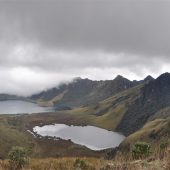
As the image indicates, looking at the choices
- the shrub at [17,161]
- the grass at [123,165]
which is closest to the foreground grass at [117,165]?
the grass at [123,165]

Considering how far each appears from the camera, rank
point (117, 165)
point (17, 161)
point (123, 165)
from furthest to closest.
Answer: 1. point (17, 161)
2. point (123, 165)
3. point (117, 165)

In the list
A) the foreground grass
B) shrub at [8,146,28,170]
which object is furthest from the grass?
shrub at [8,146,28,170]

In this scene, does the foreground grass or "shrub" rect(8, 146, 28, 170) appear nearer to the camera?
the foreground grass

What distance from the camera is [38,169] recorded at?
22.2 m

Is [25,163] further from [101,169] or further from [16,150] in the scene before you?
[16,150]

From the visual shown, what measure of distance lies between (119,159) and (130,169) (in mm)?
880

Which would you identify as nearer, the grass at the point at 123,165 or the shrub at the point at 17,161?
the grass at the point at 123,165

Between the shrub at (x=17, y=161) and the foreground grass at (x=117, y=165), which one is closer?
the foreground grass at (x=117, y=165)

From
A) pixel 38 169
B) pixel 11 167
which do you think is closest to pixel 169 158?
pixel 11 167

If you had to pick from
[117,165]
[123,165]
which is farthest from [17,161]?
[117,165]

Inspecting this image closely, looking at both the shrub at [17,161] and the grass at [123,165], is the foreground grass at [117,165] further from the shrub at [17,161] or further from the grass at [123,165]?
the shrub at [17,161]

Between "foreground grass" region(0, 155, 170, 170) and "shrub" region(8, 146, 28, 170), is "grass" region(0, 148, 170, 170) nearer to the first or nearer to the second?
"foreground grass" region(0, 155, 170, 170)

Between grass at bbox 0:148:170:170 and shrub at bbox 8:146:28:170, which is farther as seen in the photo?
shrub at bbox 8:146:28:170

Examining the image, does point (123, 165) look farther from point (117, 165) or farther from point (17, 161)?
point (17, 161)
